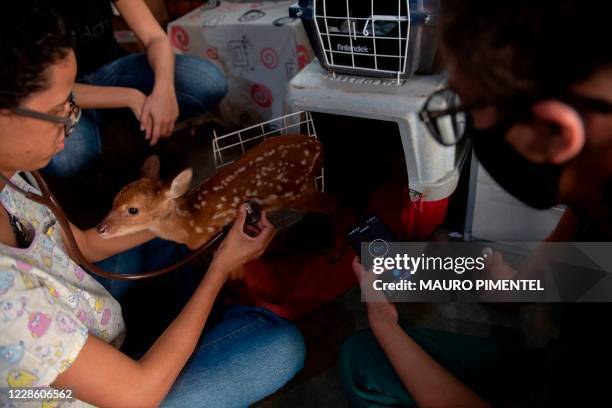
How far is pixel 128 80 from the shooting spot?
1561 millimetres

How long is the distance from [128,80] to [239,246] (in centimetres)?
90

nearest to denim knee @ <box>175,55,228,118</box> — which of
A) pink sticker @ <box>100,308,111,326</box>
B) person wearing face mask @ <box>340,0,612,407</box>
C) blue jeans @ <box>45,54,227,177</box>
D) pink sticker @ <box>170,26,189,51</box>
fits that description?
blue jeans @ <box>45,54,227,177</box>

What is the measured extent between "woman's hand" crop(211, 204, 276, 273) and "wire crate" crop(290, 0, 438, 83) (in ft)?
1.54

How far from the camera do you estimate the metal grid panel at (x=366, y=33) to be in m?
1.00

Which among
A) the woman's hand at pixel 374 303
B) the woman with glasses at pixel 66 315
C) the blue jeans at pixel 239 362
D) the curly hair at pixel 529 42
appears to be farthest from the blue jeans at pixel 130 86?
the curly hair at pixel 529 42

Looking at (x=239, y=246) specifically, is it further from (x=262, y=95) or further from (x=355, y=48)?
(x=262, y=95)

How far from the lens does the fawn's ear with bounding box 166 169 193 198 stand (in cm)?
123

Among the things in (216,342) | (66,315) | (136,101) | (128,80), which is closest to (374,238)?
(216,342)

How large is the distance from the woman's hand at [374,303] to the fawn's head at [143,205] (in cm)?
58

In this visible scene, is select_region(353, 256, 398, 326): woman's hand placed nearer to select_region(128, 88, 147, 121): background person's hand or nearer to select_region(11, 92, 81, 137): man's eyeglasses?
select_region(11, 92, 81, 137): man's eyeglasses

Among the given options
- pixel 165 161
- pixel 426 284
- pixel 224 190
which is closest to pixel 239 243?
pixel 224 190

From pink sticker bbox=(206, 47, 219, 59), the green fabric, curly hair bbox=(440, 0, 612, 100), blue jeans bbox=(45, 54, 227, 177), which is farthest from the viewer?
pink sticker bbox=(206, 47, 219, 59)

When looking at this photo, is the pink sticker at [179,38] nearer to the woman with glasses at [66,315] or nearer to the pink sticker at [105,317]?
the woman with glasses at [66,315]

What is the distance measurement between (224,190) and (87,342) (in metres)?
0.65
